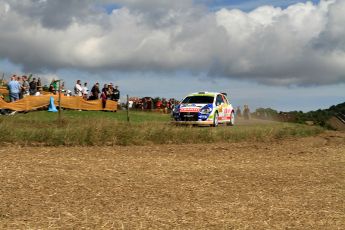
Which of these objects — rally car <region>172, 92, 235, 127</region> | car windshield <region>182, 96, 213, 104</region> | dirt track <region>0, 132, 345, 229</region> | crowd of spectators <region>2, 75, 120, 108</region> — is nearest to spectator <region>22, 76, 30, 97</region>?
crowd of spectators <region>2, 75, 120, 108</region>

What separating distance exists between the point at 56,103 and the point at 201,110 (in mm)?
7691

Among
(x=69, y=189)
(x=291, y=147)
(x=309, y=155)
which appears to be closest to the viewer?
(x=69, y=189)

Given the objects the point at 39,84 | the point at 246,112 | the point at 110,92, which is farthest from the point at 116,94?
the point at 246,112

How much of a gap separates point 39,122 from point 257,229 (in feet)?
48.9

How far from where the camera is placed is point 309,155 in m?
14.3

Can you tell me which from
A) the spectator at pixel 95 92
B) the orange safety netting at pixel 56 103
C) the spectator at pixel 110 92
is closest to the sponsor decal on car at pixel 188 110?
the orange safety netting at pixel 56 103

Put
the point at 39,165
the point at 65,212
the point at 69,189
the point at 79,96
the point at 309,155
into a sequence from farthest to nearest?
the point at 79,96, the point at 309,155, the point at 39,165, the point at 69,189, the point at 65,212

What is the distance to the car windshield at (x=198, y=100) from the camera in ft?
77.8

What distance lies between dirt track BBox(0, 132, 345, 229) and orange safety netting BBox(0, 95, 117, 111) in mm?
10823

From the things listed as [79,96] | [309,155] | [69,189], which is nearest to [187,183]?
[69,189]

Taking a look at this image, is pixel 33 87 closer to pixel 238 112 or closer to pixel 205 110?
pixel 205 110

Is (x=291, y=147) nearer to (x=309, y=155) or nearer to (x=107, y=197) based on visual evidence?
(x=309, y=155)

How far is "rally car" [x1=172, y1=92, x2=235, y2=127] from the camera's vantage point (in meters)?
22.9

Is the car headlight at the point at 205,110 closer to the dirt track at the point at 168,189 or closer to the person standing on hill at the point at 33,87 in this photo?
the dirt track at the point at 168,189
